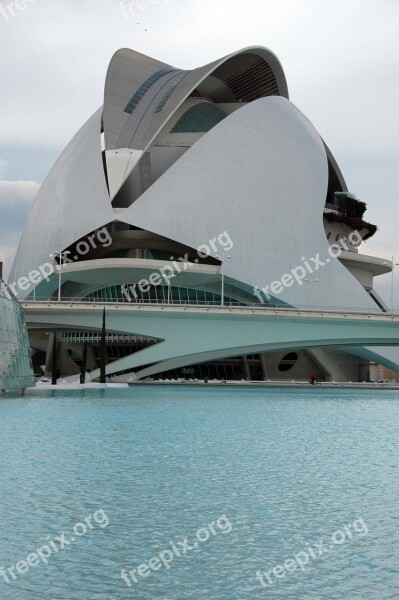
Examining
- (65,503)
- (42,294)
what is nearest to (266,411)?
(65,503)

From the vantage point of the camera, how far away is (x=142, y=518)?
9.06 meters

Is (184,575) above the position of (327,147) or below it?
below

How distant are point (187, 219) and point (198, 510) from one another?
39.6m

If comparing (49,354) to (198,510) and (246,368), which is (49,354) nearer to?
(246,368)

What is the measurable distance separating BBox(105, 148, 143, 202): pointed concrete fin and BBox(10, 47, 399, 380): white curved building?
0.08 m

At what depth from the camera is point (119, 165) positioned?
49.4m

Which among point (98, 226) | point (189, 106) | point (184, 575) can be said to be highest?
point (189, 106)

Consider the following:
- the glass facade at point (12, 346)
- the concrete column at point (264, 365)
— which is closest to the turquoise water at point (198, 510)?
the glass facade at point (12, 346)

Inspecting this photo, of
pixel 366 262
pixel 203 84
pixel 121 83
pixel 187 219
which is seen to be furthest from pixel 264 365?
pixel 203 84

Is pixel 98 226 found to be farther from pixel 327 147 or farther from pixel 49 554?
pixel 49 554

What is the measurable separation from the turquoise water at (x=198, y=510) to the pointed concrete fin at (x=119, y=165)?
105ft

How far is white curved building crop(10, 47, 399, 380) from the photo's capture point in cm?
4809

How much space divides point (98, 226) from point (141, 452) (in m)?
34.4

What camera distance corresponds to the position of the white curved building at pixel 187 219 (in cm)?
4809
